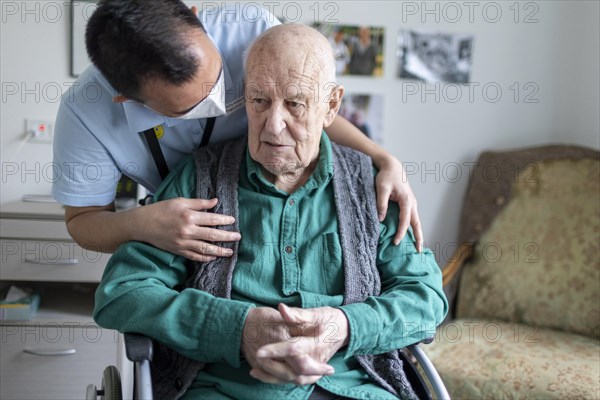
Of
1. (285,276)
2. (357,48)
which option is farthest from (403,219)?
(357,48)

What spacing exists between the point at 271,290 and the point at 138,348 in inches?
11.6

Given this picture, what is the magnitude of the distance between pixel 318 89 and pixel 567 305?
1.45 m

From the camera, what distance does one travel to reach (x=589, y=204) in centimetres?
234

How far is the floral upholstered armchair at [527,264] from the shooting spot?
2.16 metres

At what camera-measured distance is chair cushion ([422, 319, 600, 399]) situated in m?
1.90

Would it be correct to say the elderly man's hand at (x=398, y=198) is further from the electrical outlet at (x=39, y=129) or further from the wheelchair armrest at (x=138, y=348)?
the electrical outlet at (x=39, y=129)

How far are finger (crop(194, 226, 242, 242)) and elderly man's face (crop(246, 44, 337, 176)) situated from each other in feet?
0.56

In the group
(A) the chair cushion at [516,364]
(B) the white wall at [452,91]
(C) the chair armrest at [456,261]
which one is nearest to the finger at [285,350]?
(A) the chair cushion at [516,364]

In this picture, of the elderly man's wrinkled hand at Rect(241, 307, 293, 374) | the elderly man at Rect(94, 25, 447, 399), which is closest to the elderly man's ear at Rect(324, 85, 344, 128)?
the elderly man at Rect(94, 25, 447, 399)

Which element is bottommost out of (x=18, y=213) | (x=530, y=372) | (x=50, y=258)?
(x=530, y=372)

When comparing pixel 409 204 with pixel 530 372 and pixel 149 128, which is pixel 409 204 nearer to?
pixel 149 128

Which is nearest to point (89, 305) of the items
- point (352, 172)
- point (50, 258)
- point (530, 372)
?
point (50, 258)

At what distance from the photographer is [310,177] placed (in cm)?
145

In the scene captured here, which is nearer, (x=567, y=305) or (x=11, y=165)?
(x=567, y=305)
